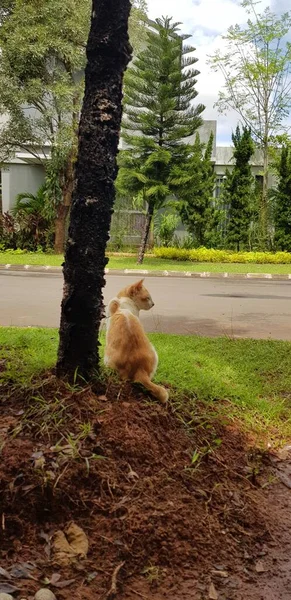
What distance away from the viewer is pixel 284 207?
18.5m

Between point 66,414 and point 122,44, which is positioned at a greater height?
point 122,44

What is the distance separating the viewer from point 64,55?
15641 millimetres

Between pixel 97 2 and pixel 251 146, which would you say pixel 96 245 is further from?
pixel 251 146

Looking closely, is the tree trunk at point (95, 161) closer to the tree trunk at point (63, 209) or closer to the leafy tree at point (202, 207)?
the leafy tree at point (202, 207)

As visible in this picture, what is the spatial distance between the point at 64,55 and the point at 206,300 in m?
10.3

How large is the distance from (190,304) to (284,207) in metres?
11.3

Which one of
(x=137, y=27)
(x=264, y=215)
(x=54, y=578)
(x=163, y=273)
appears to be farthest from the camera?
(x=264, y=215)

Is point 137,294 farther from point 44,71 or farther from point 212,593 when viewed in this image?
point 44,71

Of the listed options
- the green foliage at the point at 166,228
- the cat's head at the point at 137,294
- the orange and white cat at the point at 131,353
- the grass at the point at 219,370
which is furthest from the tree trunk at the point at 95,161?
the green foliage at the point at 166,228

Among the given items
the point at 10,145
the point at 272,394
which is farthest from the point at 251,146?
the point at 272,394

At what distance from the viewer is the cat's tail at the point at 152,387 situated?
10.2 ft

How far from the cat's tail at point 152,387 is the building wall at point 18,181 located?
18.7m

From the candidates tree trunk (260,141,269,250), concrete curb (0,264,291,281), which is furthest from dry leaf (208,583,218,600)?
tree trunk (260,141,269,250)

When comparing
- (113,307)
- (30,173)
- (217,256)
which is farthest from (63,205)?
(113,307)
